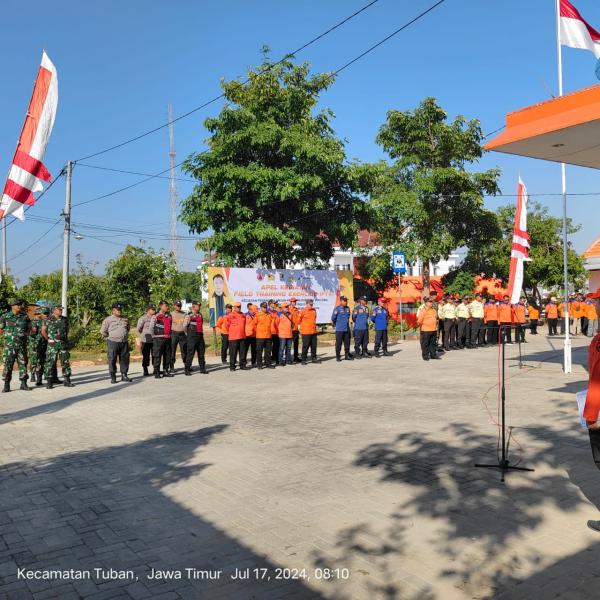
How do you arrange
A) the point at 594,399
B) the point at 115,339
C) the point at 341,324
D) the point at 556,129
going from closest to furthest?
1. the point at 594,399
2. the point at 556,129
3. the point at 115,339
4. the point at 341,324

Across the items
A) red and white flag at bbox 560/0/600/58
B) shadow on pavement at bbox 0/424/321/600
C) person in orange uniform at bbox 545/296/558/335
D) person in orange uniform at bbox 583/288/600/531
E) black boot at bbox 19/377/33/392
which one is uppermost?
red and white flag at bbox 560/0/600/58

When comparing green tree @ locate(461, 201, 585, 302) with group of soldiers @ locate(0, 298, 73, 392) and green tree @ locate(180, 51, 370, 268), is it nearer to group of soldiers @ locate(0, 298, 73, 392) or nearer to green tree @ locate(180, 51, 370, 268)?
green tree @ locate(180, 51, 370, 268)

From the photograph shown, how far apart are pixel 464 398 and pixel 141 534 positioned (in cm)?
671

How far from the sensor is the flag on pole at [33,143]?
24.7ft

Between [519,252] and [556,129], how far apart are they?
3211 millimetres

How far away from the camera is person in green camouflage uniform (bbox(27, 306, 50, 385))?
1238 centimetres

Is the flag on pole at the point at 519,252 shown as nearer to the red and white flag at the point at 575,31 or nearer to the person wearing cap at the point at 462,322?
the red and white flag at the point at 575,31

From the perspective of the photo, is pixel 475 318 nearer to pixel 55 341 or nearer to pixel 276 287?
pixel 276 287

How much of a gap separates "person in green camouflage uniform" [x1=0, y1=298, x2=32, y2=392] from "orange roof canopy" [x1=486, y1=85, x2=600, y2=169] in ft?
31.7

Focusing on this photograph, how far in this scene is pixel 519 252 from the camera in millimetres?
11008

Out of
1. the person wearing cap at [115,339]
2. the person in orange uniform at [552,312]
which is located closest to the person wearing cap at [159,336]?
the person wearing cap at [115,339]

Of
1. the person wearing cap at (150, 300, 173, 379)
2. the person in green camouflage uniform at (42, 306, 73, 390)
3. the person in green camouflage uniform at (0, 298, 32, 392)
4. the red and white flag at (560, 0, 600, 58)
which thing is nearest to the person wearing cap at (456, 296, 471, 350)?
the person wearing cap at (150, 300, 173, 379)

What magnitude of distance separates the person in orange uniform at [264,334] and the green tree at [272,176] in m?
5.21

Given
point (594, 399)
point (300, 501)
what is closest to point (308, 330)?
point (300, 501)
